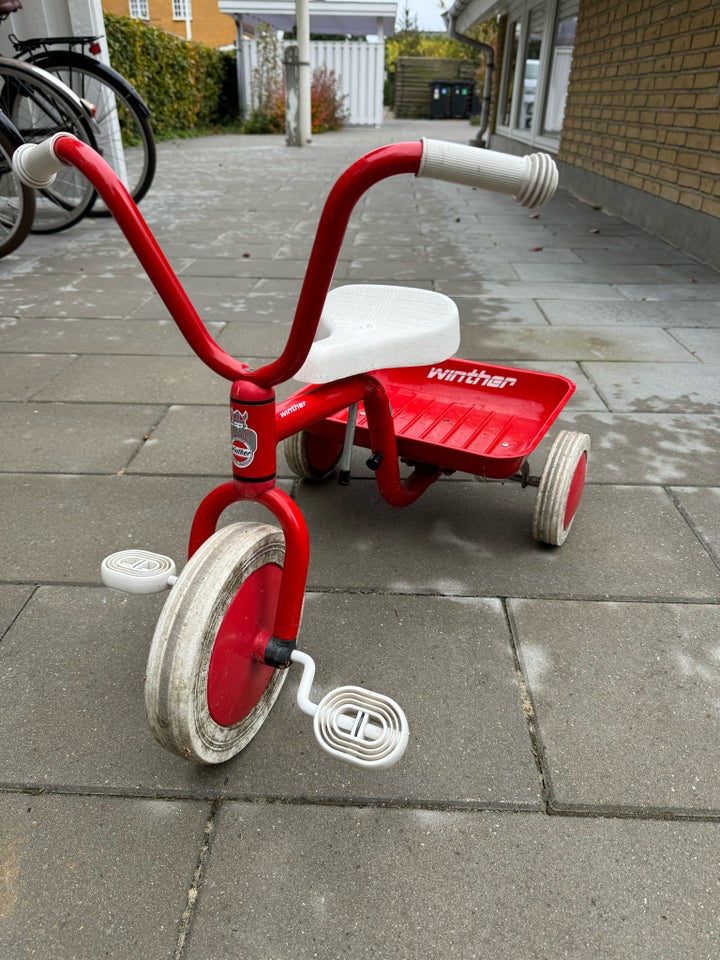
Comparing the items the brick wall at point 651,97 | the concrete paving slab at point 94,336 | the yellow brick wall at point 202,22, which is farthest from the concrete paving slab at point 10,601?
the yellow brick wall at point 202,22

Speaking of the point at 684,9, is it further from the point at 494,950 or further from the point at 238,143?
the point at 238,143

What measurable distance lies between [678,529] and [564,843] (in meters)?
1.25

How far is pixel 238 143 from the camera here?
572 inches

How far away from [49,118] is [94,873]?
5.63 meters

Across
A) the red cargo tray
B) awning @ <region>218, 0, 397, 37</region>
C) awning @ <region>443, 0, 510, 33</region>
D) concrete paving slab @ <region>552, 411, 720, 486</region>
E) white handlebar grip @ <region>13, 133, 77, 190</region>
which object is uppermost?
awning @ <region>218, 0, 397, 37</region>

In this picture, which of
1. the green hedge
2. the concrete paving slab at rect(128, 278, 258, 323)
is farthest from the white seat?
the green hedge

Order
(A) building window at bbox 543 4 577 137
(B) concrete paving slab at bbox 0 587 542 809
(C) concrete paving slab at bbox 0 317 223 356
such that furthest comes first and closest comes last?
(A) building window at bbox 543 4 577 137, (C) concrete paving slab at bbox 0 317 223 356, (B) concrete paving slab at bbox 0 587 542 809

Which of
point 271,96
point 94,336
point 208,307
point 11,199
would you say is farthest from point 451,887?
point 271,96

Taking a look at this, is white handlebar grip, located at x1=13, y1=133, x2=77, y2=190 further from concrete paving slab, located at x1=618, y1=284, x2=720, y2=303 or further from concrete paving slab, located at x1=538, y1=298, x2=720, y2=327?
concrete paving slab, located at x1=618, y1=284, x2=720, y2=303

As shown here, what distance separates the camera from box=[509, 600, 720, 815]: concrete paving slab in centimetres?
143

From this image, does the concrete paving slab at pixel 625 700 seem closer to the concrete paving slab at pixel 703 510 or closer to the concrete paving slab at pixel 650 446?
the concrete paving slab at pixel 703 510

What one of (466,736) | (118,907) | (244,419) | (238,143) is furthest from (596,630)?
(238,143)

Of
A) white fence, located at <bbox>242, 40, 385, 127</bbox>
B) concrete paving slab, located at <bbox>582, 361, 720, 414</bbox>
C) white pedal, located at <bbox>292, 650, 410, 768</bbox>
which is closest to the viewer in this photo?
white pedal, located at <bbox>292, 650, 410, 768</bbox>

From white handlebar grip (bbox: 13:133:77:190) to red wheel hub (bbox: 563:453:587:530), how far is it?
152 cm
